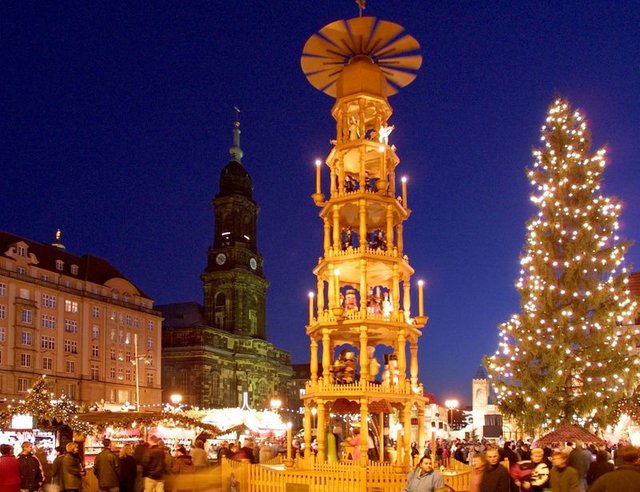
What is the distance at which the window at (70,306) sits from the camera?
73.9m

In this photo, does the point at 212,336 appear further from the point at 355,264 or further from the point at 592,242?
the point at 355,264

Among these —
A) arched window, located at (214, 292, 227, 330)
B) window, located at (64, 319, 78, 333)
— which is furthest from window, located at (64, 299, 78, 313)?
arched window, located at (214, 292, 227, 330)

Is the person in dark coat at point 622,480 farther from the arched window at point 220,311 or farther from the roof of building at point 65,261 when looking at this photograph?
the arched window at point 220,311

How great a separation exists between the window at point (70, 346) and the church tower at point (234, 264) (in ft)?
117

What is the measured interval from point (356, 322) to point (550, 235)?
54.6 ft

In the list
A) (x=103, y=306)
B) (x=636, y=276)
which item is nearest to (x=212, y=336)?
(x=103, y=306)

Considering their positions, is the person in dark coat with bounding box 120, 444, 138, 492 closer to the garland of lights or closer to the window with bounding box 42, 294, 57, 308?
the garland of lights

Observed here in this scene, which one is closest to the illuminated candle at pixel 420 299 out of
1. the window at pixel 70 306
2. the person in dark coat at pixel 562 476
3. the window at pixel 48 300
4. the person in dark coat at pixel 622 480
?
the person in dark coat at pixel 562 476

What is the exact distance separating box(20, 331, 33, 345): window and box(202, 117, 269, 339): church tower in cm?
4149

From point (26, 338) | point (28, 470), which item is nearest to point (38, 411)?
point (28, 470)

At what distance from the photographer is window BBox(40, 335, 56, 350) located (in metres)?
69.8

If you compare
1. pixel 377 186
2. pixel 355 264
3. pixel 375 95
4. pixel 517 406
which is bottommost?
pixel 517 406

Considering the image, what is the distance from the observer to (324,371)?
66.1 feet

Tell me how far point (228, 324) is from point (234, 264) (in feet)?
28.5
